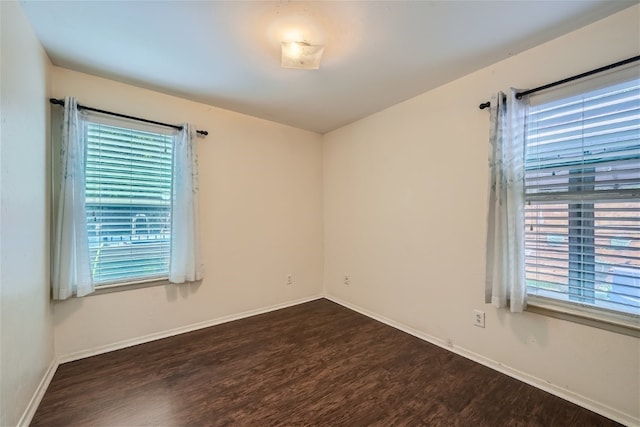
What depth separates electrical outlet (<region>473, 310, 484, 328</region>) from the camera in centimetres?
218

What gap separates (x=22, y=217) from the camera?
1545 mm

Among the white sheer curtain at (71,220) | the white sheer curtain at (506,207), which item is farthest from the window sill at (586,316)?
the white sheer curtain at (71,220)

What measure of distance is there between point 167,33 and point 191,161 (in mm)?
1182

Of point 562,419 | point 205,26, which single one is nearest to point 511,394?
point 562,419

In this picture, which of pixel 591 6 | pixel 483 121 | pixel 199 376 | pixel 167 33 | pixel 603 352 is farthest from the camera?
pixel 483 121

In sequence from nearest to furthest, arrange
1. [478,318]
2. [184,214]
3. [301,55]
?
[301,55], [478,318], [184,214]

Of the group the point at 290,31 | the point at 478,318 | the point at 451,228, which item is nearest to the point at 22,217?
the point at 290,31

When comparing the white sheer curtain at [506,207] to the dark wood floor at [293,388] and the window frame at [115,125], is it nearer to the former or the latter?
the dark wood floor at [293,388]

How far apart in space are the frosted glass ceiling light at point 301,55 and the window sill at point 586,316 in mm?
2293

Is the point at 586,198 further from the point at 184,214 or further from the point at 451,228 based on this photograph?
the point at 184,214

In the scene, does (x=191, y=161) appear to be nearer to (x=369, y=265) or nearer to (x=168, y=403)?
(x=168, y=403)

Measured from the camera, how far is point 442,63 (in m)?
2.11

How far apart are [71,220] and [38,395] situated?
1188 millimetres

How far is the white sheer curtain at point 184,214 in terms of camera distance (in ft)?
8.65
